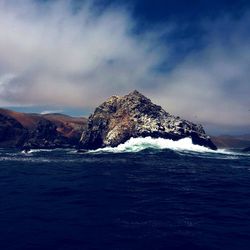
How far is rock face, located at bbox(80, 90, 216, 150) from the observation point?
132m

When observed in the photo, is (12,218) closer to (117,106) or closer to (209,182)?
(209,182)

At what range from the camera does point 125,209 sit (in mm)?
35500

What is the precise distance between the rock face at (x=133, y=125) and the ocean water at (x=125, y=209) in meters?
67.8

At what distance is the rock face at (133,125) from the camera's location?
132 meters

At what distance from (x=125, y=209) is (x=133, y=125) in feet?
334

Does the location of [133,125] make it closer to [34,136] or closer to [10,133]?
[34,136]

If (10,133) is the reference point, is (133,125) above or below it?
above

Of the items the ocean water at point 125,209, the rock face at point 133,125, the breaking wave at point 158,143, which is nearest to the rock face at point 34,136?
the rock face at point 133,125

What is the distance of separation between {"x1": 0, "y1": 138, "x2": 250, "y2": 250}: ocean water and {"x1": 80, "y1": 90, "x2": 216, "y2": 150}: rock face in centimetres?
6780

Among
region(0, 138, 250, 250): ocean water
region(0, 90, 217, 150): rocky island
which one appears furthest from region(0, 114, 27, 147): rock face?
region(0, 138, 250, 250): ocean water

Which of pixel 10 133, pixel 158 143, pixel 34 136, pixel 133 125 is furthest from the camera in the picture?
pixel 10 133

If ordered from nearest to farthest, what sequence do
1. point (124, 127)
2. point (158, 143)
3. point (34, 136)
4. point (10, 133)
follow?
1. point (158, 143)
2. point (124, 127)
3. point (34, 136)
4. point (10, 133)

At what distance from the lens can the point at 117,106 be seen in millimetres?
152875

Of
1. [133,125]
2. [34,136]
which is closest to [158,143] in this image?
[133,125]
